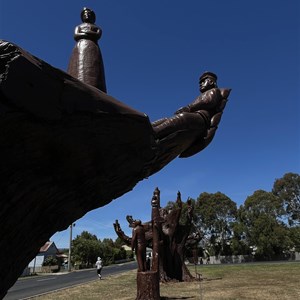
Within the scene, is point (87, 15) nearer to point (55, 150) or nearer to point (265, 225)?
point (55, 150)

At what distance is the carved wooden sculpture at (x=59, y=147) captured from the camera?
3.46 feet

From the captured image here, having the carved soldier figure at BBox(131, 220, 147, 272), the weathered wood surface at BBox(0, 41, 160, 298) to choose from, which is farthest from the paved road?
the weathered wood surface at BBox(0, 41, 160, 298)

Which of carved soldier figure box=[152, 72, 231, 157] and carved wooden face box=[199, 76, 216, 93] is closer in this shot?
carved soldier figure box=[152, 72, 231, 157]

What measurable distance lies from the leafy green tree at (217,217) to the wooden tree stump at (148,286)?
34.0 meters

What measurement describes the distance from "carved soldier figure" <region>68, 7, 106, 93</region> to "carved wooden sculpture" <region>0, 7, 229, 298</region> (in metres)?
0.01

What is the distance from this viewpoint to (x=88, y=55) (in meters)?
1.82

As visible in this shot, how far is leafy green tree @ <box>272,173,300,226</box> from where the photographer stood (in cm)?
4181

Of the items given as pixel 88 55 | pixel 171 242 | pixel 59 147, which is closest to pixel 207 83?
pixel 88 55

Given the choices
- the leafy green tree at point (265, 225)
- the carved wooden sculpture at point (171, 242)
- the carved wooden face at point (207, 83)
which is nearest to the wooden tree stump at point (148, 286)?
the carved wooden sculpture at point (171, 242)

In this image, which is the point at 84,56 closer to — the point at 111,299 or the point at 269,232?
the point at 111,299

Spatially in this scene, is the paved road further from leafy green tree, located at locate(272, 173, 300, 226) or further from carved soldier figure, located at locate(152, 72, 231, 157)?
leafy green tree, located at locate(272, 173, 300, 226)

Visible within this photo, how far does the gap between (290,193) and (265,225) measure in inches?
276

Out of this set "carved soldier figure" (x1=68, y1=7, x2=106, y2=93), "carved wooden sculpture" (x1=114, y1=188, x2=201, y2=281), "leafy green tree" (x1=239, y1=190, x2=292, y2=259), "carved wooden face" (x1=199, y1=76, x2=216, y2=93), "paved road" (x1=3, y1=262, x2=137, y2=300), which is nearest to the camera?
"carved soldier figure" (x1=68, y1=7, x2=106, y2=93)

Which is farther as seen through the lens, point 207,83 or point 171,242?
point 171,242
